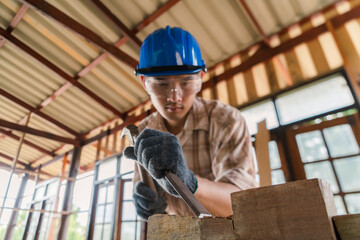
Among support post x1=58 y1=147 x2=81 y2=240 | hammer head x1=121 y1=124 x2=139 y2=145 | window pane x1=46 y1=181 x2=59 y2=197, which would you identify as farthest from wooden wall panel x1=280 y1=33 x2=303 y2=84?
window pane x1=46 y1=181 x2=59 y2=197

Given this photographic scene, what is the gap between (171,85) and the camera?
1.09 meters

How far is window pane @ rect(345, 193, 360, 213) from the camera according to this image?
2.71 m

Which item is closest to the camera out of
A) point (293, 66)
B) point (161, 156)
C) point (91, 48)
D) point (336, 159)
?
point (161, 156)

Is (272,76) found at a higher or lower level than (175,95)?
higher

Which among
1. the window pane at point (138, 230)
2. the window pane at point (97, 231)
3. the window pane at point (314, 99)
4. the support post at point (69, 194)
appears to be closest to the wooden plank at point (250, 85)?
the window pane at point (314, 99)

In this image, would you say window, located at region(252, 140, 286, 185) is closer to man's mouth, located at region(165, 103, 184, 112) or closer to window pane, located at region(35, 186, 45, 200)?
man's mouth, located at region(165, 103, 184, 112)

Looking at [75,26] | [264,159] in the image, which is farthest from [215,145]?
[75,26]

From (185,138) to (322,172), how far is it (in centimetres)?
262

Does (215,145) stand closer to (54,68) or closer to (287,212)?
(287,212)

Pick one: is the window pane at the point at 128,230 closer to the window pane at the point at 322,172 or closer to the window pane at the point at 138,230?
the window pane at the point at 138,230

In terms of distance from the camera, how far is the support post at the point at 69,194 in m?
6.55

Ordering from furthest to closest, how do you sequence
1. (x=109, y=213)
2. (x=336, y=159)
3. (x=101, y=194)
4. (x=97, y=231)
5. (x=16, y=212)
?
(x=16, y=212) → (x=101, y=194) → (x=97, y=231) → (x=109, y=213) → (x=336, y=159)

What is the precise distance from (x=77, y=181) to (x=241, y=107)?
5.69 metres

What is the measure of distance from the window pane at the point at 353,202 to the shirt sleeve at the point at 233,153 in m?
2.42
